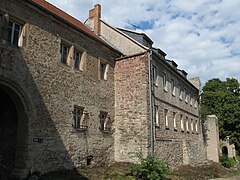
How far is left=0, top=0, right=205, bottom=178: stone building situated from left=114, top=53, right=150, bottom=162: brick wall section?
0.21 ft

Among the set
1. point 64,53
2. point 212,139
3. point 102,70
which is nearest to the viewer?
point 64,53

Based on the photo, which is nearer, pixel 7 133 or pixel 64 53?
pixel 7 133

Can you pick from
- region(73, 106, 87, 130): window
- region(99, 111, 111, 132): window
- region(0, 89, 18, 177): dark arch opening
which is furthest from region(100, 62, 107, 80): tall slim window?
region(0, 89, 18, 177): dark arch opening

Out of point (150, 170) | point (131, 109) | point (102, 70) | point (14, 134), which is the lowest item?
point (150, 170)

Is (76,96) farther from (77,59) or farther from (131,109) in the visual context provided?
(131,109)

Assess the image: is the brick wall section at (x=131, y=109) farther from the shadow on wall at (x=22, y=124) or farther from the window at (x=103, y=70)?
the shadow on wall at (x=22, y=124)

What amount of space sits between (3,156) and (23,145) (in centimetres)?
123

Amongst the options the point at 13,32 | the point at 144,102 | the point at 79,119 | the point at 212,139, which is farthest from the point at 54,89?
the point at 212,139

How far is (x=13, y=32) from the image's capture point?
1122 cm

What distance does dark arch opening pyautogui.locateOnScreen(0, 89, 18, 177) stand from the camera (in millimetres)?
11223

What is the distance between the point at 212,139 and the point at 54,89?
22.8 m

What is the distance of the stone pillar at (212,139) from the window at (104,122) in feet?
57.1

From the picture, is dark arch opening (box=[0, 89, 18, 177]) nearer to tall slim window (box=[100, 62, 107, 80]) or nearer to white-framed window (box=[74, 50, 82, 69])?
white-framed window (box=[74, 50, 82, 69])

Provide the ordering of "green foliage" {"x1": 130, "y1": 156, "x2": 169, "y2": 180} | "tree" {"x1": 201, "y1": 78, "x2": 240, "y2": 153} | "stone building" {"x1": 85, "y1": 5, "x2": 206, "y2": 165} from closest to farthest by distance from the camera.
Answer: "green foliage" {"x1": 130, "y1": 156, "x2": 169, "y2": 180} < "stone building" {"x1": 85, "y1": 5, "x2": 206, "y2": 165} < "tree" {"x1": 201, "y1": 78, "x2": 240, "y2": 153}
